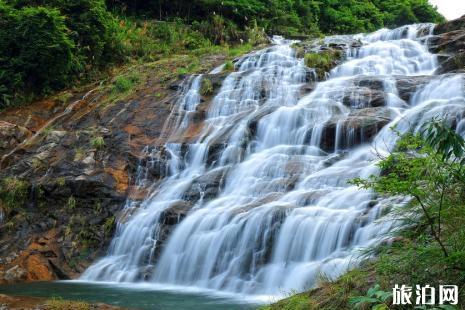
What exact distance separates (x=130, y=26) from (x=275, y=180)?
17155 mm

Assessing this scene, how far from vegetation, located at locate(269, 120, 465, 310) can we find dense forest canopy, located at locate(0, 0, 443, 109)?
16.7 m

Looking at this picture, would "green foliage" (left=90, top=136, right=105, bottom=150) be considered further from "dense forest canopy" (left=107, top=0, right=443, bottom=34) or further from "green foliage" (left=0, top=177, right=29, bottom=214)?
"dense forest canopy" (left=107, top=0, right=443, bottom=34)

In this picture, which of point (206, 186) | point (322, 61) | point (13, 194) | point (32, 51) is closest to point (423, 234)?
point (206, 186)

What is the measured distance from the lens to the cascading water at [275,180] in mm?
9000

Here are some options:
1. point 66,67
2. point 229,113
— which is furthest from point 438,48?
point 66,67

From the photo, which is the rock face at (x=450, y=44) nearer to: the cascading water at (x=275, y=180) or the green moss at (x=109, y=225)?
the cascading water at (x=275, y=180)

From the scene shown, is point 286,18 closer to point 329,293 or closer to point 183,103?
point 183,103

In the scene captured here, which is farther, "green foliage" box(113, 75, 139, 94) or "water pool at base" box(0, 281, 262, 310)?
"green foliage" box(113, 75, 139, 94)

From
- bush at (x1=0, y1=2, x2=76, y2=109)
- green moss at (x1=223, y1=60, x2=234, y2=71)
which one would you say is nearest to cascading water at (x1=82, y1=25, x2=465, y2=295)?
green moss at (x1=223, y1=60, x2=234, y2=71)

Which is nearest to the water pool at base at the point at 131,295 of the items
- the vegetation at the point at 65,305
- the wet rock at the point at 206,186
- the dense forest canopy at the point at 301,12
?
the vegetation at the point at 65,305

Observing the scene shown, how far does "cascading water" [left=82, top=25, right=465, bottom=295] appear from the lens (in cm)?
900

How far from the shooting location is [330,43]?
20.0 m

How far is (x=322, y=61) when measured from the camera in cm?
1800

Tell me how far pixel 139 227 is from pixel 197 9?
19.8 m
